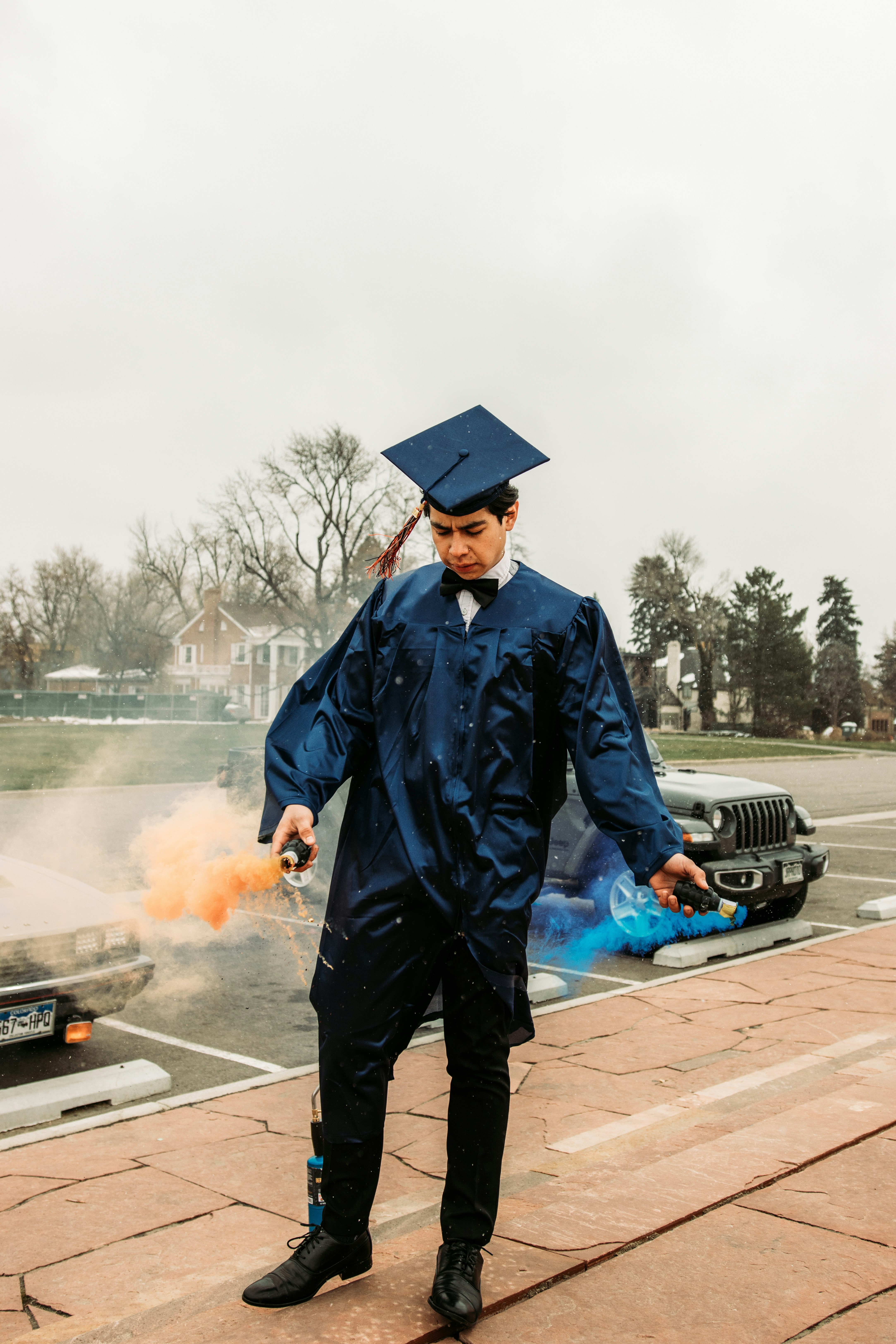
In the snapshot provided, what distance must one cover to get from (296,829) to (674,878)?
0.81 m

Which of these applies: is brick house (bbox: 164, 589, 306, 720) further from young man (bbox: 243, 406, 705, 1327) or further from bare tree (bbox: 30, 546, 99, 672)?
young man (bbox: 243, 406, 705, 1327)

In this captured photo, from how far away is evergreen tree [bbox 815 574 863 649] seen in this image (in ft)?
267

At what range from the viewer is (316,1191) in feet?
8.21

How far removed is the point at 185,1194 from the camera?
331 cm

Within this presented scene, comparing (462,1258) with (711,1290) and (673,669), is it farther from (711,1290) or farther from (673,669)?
(673,669)

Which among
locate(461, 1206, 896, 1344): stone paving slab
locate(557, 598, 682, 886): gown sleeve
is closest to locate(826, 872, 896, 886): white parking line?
locate(461, 1206, 896, 1344): stone paving slab

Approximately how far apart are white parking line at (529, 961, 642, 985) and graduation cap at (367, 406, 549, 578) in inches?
176

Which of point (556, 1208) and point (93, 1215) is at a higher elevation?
point (556, 1208)

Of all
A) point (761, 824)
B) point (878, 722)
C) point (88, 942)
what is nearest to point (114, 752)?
point (761, 824)

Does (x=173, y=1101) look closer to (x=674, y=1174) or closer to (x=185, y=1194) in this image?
(x=185, y=1194)

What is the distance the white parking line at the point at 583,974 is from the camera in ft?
20.9

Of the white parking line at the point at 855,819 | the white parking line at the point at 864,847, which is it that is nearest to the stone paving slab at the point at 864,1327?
the white parking line at the point at 864,847

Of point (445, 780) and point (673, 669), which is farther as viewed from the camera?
point (673, 669)

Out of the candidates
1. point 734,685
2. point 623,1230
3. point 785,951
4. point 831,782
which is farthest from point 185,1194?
point 734,685
